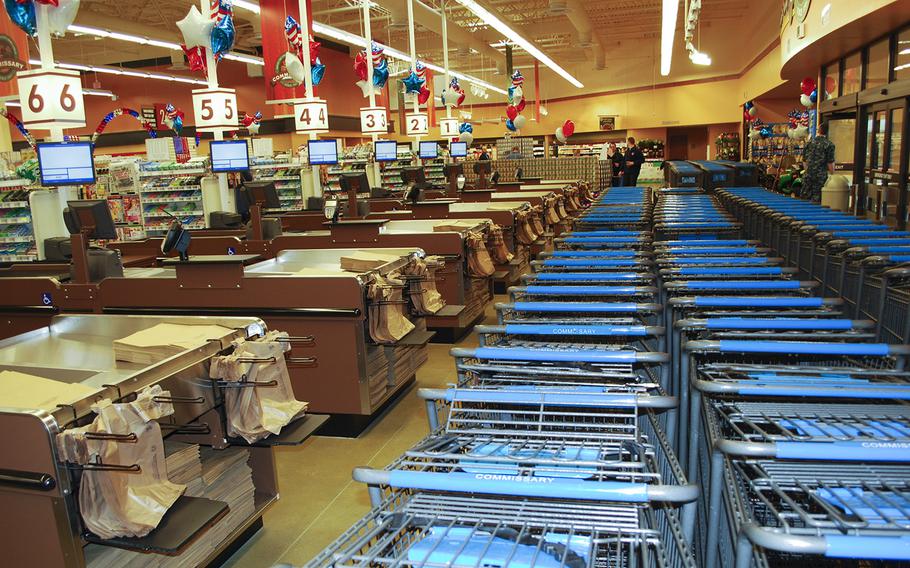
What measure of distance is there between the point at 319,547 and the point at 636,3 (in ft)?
67.0

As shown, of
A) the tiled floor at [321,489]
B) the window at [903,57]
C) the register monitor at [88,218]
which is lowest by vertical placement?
the tiled floor at [321,489]

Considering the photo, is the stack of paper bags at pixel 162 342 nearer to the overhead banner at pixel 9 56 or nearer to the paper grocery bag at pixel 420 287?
the paper grocery bag at pixel 420 287

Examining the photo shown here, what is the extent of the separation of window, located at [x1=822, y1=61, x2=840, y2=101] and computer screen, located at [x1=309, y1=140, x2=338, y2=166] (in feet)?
31.0

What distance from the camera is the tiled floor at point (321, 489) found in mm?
3418

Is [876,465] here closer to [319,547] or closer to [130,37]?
[319,547]

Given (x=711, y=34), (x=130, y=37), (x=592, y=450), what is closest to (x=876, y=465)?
(x=592, y=450)

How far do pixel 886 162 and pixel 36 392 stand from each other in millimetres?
11297

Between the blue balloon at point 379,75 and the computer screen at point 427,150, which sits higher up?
the blue balloon at point 379,75

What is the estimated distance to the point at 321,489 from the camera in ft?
13.3

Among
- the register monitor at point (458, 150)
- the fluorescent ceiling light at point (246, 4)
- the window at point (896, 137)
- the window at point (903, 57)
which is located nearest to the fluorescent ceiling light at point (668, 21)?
the window at point (903, 57)

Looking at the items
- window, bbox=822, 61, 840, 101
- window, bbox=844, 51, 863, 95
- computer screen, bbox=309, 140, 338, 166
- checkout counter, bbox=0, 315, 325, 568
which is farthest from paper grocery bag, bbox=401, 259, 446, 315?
window, bbox=822, 61, 840, 101

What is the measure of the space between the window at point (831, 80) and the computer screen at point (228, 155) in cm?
1085

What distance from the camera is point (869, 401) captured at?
87.5 inches

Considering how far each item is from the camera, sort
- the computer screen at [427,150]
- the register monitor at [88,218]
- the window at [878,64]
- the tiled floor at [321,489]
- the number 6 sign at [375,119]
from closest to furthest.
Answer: the tiled floor at [321,489] → the register monitor at [88,218] → the window at [878,64] → the number 6 sign at [375,119] → the computer screen at [427,150]
